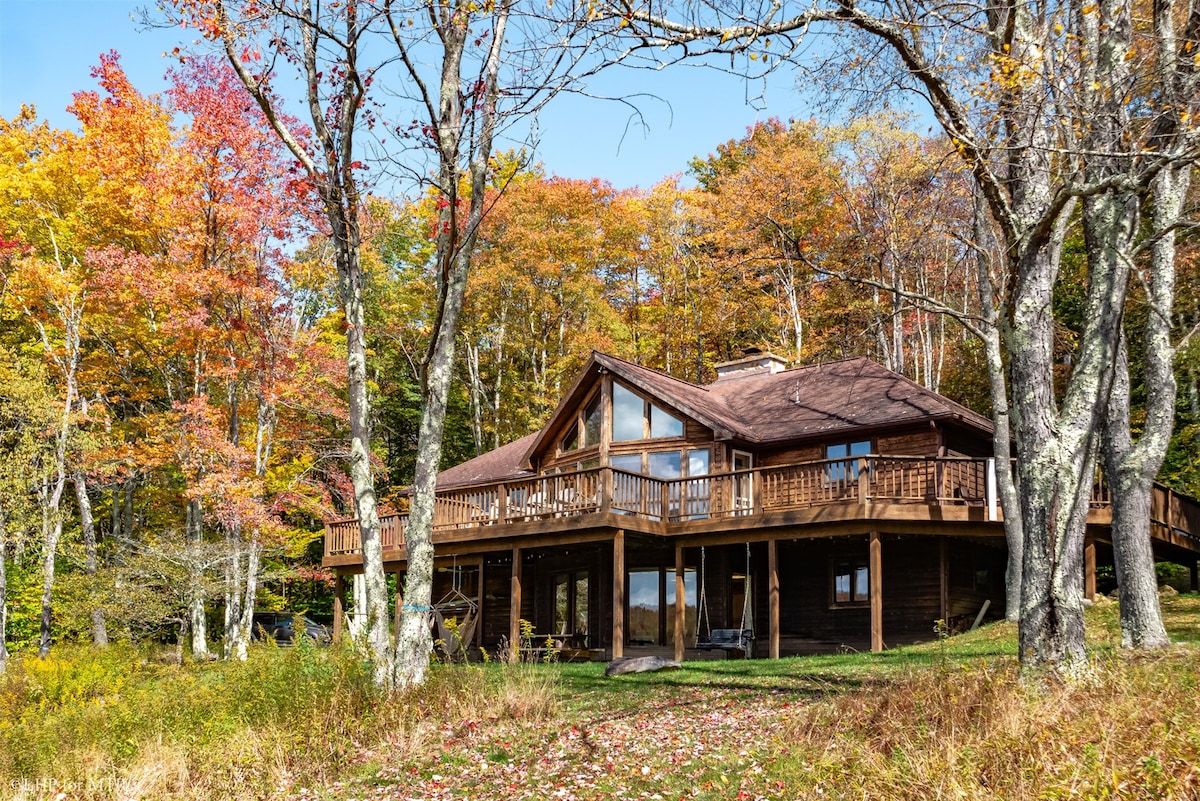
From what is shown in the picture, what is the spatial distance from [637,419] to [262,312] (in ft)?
33.6

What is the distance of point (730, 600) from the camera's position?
72.6ft

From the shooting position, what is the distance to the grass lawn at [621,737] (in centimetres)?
605

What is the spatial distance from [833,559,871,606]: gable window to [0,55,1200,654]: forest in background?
4.77 metres

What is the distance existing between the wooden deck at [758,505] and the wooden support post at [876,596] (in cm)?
41

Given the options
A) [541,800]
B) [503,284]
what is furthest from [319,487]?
[541,800]

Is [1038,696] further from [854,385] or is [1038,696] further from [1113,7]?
[854,385]

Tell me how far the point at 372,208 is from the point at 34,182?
15.6 meters

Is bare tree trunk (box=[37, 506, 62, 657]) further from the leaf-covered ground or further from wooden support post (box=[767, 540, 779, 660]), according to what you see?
the leaf-covered ground

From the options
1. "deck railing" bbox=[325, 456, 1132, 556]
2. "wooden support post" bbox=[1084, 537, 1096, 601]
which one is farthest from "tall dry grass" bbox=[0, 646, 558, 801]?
"wooden support post" bbox=[1084, 537, 1096, 601]

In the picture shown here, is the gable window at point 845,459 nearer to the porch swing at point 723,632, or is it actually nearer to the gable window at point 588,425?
the porch swing at point 723,632

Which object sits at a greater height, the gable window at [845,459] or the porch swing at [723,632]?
the gable window at [845,459]

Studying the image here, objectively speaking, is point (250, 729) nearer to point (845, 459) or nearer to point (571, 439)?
point (845, 459)

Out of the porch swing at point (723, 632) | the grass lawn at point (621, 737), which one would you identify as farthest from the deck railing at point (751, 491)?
the grass lawn at point (621, 737)

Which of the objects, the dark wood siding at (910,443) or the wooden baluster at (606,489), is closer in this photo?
the wooden baluster at (606,489)
